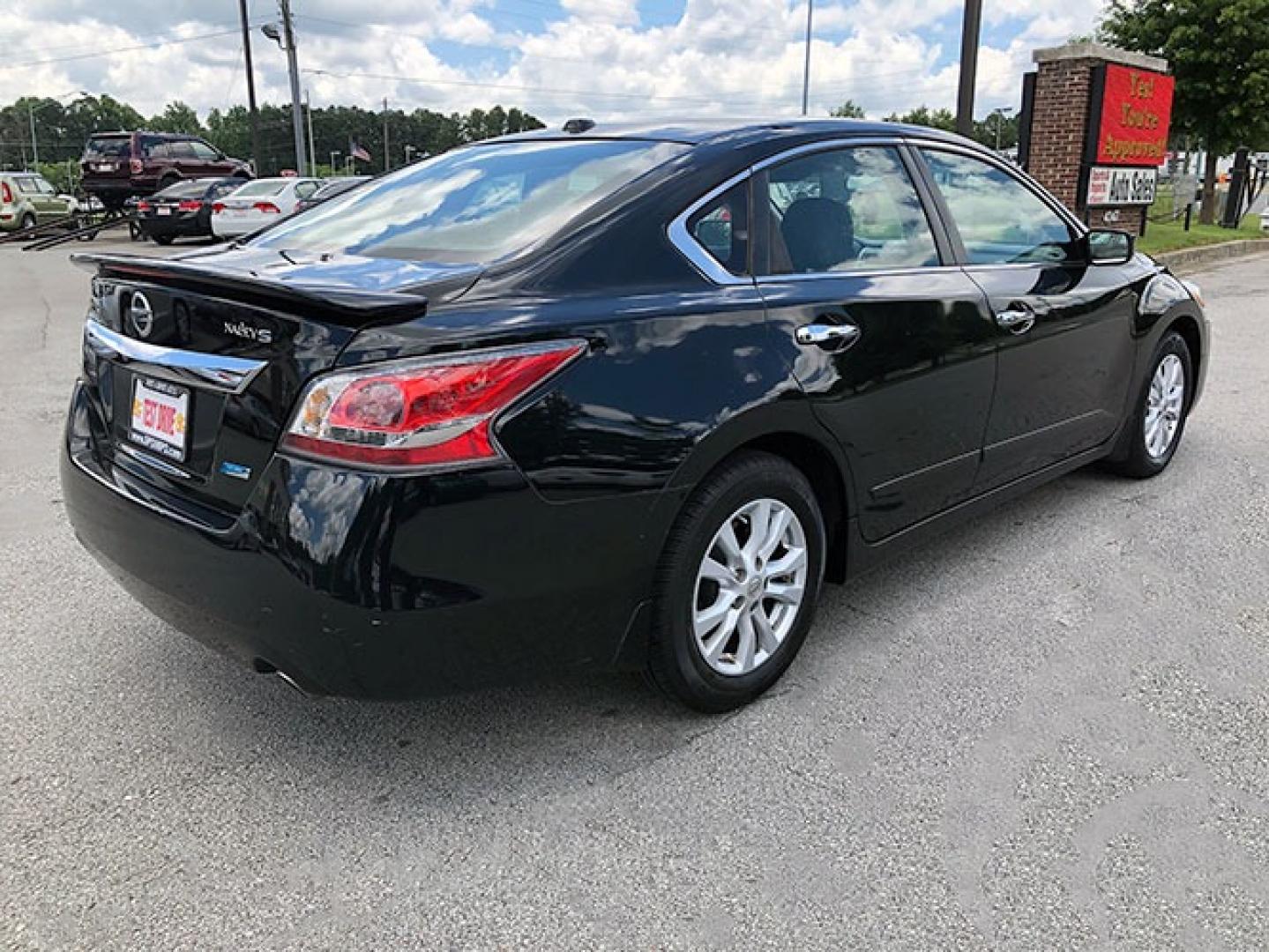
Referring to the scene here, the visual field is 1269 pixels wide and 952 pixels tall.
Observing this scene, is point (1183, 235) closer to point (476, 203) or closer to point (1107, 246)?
point (1107, 246)

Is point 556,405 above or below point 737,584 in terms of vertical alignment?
above

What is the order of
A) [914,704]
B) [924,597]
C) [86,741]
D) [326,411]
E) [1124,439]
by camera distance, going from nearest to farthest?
[326,411], [86,741], [914,704], [924,597], [1124,439]

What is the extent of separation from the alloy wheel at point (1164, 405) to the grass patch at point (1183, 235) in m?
11.1

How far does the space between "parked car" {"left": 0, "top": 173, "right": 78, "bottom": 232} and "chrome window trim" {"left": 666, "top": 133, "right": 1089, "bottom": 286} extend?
2745cm

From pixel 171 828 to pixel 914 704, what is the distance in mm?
1945

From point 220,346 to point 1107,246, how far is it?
3341mm

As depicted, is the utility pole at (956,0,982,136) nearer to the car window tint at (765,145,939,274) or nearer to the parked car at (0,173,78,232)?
the car window tint at (765,145,939,274)

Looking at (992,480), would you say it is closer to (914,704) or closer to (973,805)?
(914,704)

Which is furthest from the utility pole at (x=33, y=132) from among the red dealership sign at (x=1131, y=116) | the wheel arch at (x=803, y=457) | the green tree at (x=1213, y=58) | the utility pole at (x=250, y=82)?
the wheel arch at (x=803, y=457)

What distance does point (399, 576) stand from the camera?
219 cm

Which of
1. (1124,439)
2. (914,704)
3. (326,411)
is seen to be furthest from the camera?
(1124,439)

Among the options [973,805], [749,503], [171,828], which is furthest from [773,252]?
[171,828]

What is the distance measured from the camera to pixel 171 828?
241 cm

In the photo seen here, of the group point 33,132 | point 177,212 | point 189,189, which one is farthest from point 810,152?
point 33,132
